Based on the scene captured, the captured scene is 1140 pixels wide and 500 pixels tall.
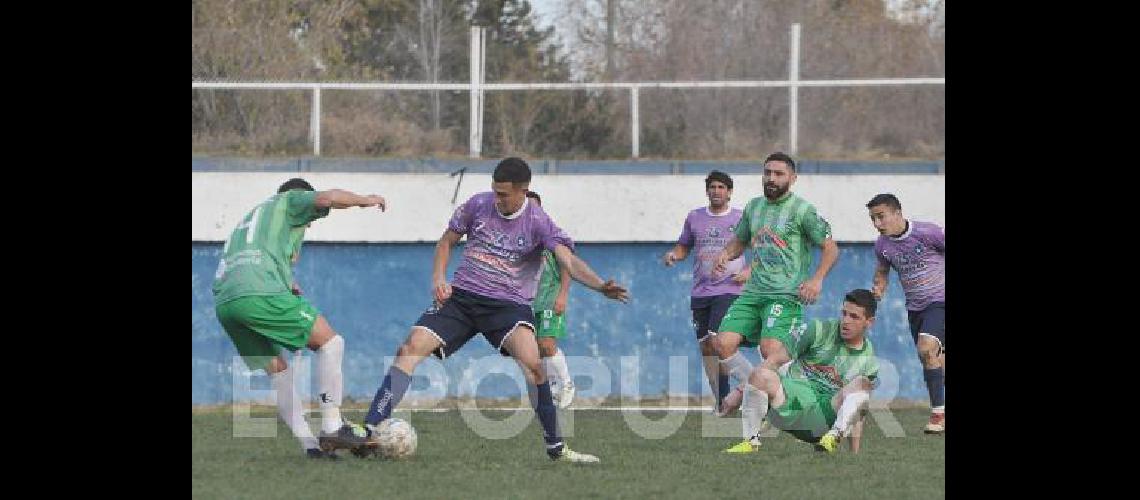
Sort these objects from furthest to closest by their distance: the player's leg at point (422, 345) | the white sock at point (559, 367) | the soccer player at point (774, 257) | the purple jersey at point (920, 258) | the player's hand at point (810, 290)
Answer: the white sock at point (559, 367) < the purple jersey at point (920, 258) < the soccer player at point (774, 257) < the player's hand at point (810, 290) < the player's leg at point (422, 345)

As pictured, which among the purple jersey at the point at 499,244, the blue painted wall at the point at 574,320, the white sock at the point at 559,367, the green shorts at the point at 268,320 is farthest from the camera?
the blue painted wall at the point at 574,320

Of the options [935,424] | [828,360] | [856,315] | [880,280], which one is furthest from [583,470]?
[880,280]

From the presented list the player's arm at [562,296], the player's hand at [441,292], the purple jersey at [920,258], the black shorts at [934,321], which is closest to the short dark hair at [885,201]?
the purple jersey at [920,258]

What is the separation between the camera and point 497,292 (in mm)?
11516

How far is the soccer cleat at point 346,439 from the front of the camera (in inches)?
437

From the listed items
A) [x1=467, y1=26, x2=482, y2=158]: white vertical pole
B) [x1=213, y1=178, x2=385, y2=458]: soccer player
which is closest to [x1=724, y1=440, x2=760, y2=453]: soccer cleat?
[x1=213, y1=178, x2=385, y2=458]: soccer player

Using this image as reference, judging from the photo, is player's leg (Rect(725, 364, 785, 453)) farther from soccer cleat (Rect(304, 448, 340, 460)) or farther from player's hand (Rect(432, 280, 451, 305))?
soccer cleat (Rect(304, 448, 340, 460))

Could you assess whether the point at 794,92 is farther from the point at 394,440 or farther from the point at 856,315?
the point at 394,440

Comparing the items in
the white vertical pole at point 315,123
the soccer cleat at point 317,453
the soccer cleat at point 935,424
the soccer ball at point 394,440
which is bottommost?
the soccer cleat at point 935,424

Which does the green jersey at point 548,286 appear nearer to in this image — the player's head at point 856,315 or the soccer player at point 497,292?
the soccer player at point 497,292

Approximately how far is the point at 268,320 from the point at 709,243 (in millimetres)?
5429
